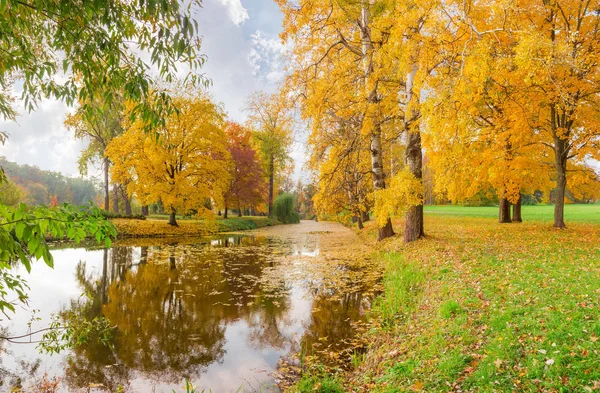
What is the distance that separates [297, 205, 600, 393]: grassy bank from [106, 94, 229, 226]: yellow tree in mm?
17462

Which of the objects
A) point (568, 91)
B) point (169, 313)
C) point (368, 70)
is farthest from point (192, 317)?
point (568, 91)

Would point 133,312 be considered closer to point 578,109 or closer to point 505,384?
point 505,384

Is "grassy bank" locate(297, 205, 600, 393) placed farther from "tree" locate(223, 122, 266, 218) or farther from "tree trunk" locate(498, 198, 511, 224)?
"tree" locate(223, 122, 266, 218)

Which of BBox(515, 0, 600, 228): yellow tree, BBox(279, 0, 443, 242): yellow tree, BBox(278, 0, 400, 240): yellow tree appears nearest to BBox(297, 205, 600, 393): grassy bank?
BBox(279, 0, 443, 242): yellow tree

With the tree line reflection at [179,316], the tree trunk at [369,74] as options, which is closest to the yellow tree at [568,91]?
the tree trunk at [369,74]

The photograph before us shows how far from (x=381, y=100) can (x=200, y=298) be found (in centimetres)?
1002

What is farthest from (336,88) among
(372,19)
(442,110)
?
(442,110)

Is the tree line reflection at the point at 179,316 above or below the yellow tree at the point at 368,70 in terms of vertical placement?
below

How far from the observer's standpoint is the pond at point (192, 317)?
4.75 m

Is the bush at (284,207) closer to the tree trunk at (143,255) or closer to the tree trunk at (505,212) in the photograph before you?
the tree trunk at (143,255)

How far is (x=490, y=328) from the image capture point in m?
4.70

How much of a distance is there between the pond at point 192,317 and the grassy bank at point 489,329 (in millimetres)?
914

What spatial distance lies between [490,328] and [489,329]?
33 mm

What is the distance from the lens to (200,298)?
8.27 meters
